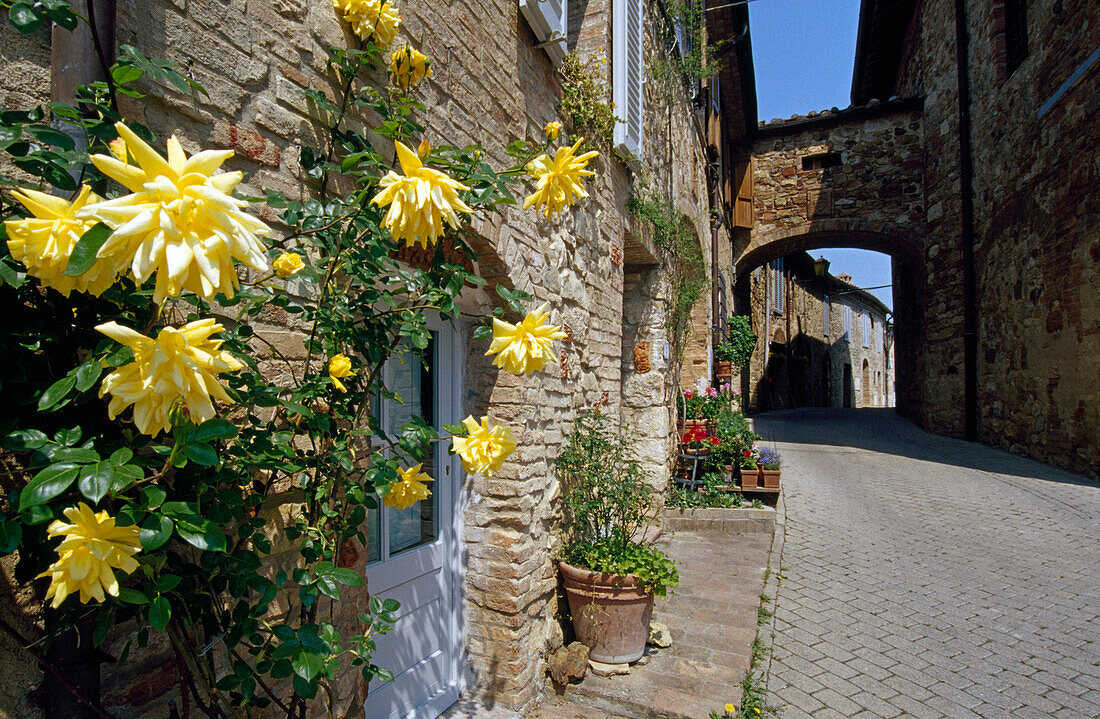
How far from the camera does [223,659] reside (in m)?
1.47

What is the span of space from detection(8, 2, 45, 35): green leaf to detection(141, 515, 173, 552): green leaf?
80 cm

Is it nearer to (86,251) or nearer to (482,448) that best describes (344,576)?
(482,448)

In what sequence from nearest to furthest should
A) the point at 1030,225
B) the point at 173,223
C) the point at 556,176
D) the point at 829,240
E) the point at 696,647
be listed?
the point at 173,223 < the point at 556,176 < the point at 696,647 < the point at 1030,225 < the point at 829,240

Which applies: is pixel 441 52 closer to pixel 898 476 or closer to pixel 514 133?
pixel 514 133

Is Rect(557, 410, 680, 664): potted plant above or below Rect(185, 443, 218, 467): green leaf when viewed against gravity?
below

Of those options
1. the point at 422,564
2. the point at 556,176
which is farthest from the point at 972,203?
the point at 422,564

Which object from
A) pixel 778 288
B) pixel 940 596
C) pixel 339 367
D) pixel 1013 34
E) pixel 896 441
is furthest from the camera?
pixel 778 288

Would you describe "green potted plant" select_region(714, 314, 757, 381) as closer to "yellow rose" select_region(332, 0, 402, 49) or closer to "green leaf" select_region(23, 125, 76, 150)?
"yellow rose" select_region(332, 0, 402, 49)

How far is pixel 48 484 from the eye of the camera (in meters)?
0.83

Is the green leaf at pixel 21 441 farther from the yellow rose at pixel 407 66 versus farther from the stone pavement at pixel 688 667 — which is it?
the stone pavement at pixel 688 667

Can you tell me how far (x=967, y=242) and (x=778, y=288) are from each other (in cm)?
817

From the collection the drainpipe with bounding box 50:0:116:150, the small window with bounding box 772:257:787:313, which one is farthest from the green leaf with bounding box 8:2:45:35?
the small window with bounding box 772:257:787:313

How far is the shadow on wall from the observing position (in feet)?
24.3

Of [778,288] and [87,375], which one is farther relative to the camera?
[778,288]
